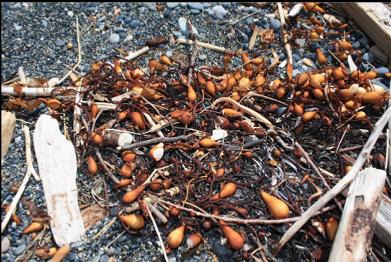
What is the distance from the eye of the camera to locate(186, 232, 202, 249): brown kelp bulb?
2.23 m

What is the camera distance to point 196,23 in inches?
125

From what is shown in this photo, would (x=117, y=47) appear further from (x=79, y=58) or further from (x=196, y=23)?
(x=196, y=23)

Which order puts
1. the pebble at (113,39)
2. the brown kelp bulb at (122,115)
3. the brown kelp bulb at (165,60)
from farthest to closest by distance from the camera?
the pebble at (113,39) < the brown kelp bulb at (165,60) < the brown kelp bulb at (122,115)

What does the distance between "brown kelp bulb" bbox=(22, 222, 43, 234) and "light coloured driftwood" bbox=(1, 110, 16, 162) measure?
457 millimetres

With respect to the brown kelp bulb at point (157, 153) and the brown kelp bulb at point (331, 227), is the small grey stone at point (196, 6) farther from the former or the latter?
the brown kelp bulb at point (331, 227)

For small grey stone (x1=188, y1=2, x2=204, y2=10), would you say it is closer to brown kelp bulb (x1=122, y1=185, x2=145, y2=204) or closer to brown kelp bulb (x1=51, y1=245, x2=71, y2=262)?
brown kelp bulb (x1=122, y1=185, x2=145, y2=204)

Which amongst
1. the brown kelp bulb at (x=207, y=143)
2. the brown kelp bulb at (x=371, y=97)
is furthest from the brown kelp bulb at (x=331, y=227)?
the brown kelp bulb at (x=371, y=97)

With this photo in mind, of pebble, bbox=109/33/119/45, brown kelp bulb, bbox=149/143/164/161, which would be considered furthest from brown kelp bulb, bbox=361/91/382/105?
pebble, bbox=109/33/119/45

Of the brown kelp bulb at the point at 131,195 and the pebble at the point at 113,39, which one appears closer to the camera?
the brown kelp bulb at the point at 131,195

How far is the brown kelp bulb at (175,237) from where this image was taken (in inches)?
86.7

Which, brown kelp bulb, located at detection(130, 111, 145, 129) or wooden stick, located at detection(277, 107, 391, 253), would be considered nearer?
wooden stick, located at detection(277, 107, 391, 253)

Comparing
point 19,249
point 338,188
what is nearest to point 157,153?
point 19,249

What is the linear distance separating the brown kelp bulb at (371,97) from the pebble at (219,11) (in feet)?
3.73

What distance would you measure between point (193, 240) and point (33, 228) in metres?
0.78
